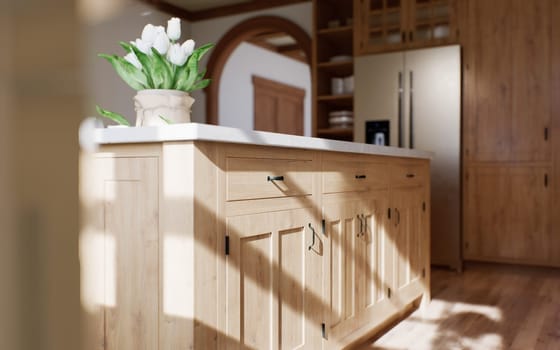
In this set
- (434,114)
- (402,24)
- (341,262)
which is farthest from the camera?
(402,24)

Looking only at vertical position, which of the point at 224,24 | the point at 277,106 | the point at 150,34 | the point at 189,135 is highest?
the point at 224,24

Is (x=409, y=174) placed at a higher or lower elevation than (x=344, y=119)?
lower

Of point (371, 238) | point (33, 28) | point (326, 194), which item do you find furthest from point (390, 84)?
point (33, 28)

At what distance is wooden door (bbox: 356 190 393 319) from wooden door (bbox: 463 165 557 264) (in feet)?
6.30

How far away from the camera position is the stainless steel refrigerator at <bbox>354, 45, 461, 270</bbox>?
420 centimetres

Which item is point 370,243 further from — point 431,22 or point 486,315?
point 431,22

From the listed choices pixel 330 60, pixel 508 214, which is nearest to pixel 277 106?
pixel 330 60

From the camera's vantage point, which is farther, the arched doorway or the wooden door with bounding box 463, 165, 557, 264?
the arched doorway

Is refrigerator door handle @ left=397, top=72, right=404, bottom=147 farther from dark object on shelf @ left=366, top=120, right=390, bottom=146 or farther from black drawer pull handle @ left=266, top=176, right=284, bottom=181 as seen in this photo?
black drawer pull handle @ left=266, top=176, right=284, bottom=181

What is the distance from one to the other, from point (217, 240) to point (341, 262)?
0.83 metres

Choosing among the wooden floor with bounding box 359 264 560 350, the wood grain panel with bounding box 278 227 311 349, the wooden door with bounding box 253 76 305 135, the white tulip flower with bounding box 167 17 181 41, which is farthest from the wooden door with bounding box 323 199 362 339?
the wooden door with bounding box 253 76 305 135

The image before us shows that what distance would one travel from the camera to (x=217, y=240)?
1445mm

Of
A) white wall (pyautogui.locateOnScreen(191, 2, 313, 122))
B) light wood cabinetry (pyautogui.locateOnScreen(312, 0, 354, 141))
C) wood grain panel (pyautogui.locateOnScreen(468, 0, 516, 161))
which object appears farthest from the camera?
white wall (pyautogui.locateOnScreen(191, 2, 313, 122))

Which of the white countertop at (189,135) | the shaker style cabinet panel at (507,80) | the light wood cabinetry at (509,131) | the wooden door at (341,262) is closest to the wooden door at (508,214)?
the light wood cabinetry at (509,131)
